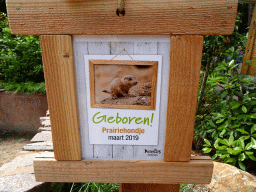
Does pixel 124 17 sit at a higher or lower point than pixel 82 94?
higher

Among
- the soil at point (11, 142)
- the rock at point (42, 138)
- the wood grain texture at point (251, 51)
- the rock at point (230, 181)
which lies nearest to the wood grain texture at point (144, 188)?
the wood grain texture at point (251, 51)

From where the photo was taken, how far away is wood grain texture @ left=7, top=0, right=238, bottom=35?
62cm

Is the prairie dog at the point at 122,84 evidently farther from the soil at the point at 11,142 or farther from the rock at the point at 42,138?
the soil at the point at 11,142

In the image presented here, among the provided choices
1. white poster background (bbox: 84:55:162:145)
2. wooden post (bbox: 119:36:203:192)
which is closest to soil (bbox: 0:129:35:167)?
white poster background (bbox: 84:55:162:145)

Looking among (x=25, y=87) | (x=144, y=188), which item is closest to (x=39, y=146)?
(x=144, y=188)

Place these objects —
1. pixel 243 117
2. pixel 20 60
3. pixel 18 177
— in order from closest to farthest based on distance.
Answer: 1. pixel 18 177
2. pixel 243 117
3. pixel 20 60

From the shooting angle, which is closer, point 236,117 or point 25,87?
point 236,117

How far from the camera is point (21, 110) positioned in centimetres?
342

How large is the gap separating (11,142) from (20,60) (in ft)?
5.05

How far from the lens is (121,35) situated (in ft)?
2.22

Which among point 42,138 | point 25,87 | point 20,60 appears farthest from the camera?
point 20,60

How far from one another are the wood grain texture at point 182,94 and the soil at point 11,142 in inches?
119

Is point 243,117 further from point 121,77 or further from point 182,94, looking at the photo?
point 121,77

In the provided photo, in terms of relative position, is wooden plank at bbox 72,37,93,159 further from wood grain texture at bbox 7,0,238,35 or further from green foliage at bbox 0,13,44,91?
green foliage at bbox 0,13,44,91
